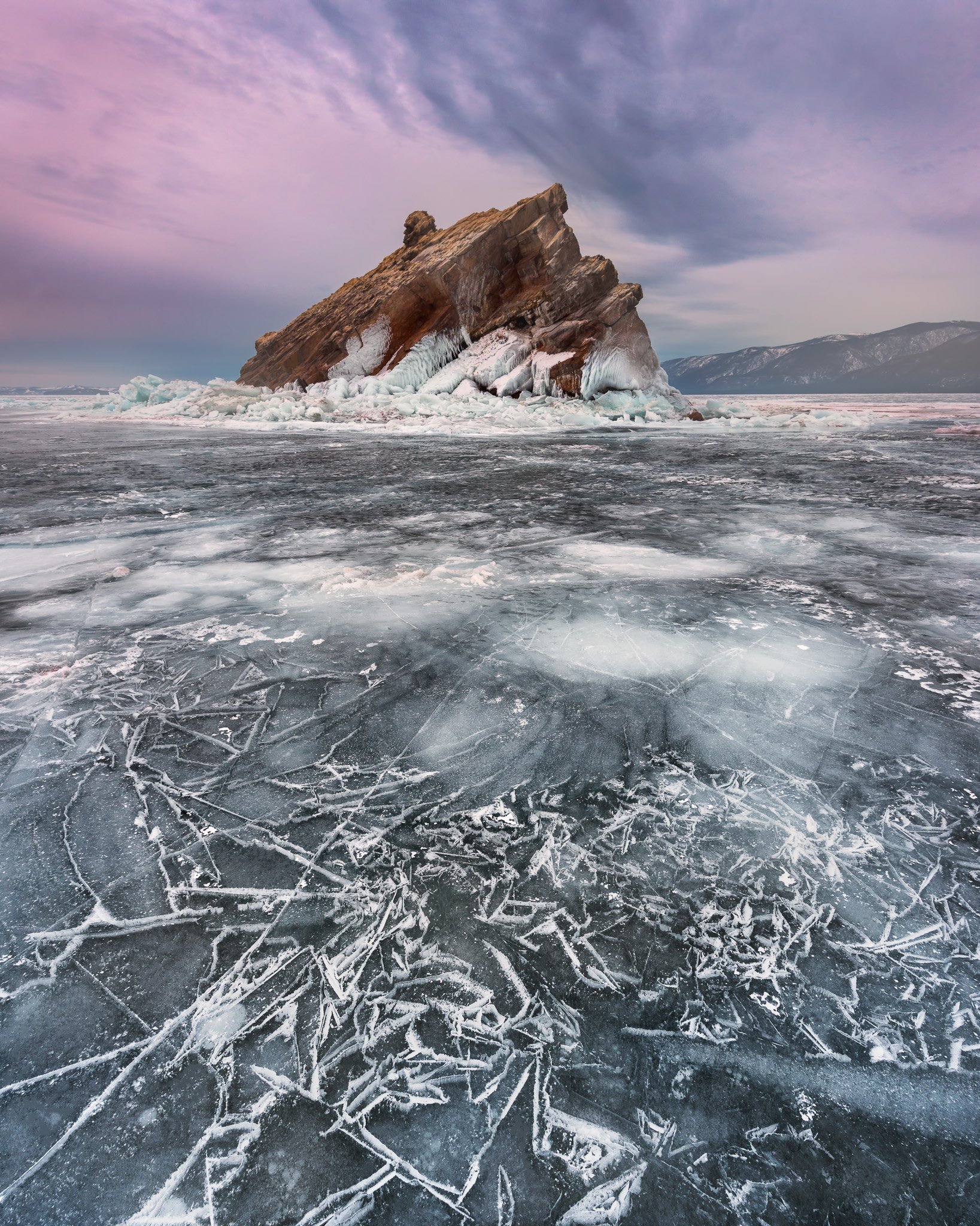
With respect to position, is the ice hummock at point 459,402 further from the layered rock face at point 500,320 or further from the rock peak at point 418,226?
the rock peak at point 418,226

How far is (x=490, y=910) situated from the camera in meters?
1.21

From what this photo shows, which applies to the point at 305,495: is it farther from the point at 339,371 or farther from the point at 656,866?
the point at 339,371

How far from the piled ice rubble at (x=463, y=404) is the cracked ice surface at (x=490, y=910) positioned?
1314 centimetres

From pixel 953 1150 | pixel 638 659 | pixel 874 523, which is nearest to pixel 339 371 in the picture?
pixel 874 523

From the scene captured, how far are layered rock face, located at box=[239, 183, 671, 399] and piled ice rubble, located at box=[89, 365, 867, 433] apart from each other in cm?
11

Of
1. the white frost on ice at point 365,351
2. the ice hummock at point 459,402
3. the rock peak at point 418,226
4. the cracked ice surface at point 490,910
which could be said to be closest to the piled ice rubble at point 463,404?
the ice hummock at point 459,402

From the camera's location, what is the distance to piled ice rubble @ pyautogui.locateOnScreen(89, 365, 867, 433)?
1767cm

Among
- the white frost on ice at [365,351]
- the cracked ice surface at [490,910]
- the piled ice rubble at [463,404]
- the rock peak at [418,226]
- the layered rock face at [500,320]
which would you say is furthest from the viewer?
the rock peak at [418,226]

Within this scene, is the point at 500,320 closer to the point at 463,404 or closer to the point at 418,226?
the point at 463,404

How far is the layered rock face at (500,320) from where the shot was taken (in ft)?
70.0

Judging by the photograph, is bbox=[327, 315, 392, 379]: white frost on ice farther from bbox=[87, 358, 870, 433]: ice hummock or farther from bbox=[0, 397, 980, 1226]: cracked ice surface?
bbox=[0, 397, 980, 1226]: cracked ice surface

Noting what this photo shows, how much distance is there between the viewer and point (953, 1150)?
84 cm

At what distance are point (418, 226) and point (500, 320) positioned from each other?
9.96m

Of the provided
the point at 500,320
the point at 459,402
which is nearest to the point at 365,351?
the point at 500,320
